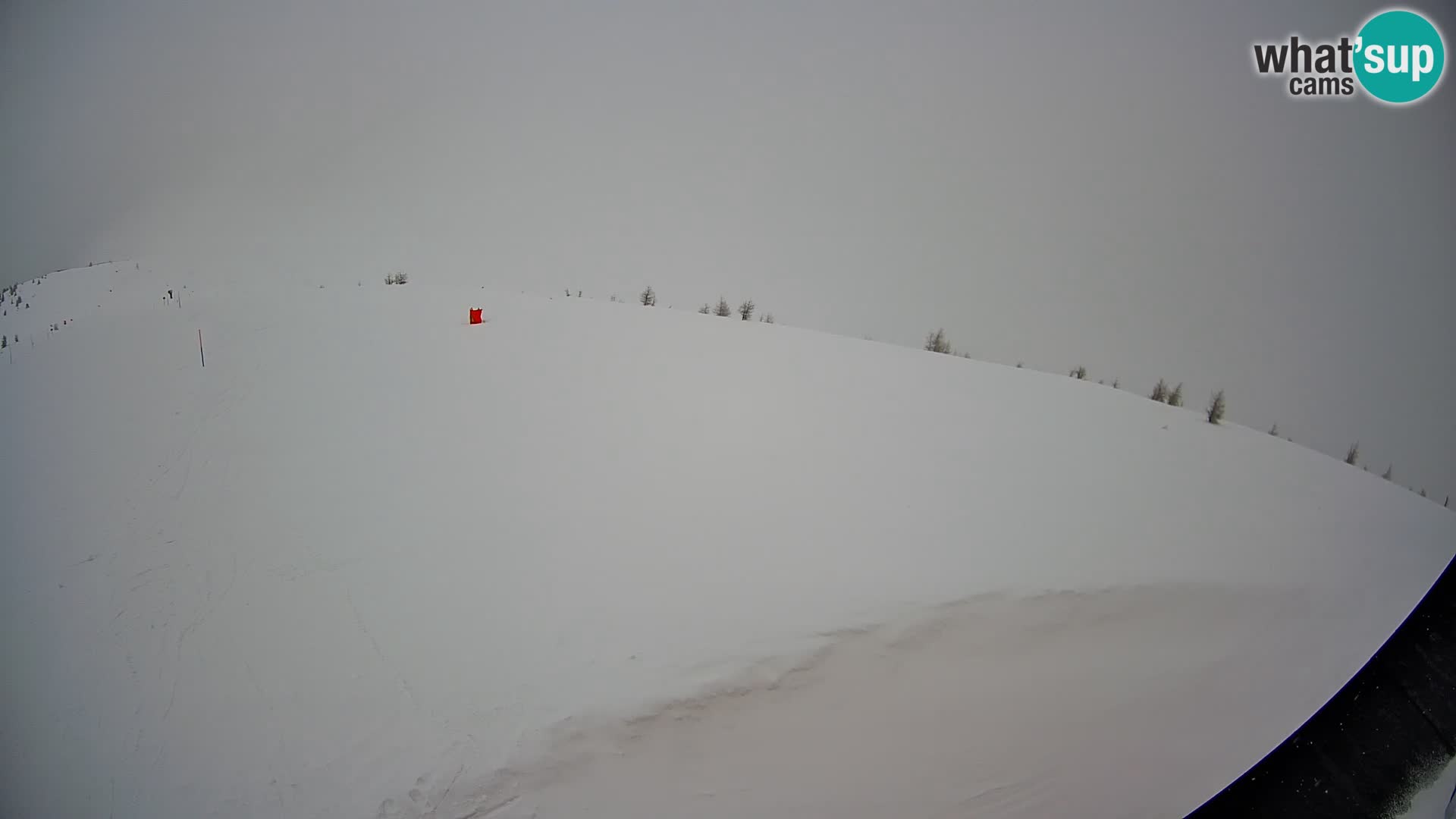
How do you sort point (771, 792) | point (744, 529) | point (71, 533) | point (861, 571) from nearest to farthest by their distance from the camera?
point (771, 792)
point (71, 533)
point (861, 571)
point (744, 529)

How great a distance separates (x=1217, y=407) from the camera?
8.50 feet

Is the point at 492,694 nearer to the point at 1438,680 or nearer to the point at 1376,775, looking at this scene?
the point at 1376,775

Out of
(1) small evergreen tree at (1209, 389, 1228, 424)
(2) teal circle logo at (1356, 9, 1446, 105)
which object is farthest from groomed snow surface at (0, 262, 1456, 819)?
(2) teal circle logo at (1356, 9, 1446, 105)

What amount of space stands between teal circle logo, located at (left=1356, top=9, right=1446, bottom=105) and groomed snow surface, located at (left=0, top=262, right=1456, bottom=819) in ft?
4.49

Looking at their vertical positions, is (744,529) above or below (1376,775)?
below

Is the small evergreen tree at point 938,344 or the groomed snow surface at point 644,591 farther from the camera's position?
the small evergreen tree at point 938,344

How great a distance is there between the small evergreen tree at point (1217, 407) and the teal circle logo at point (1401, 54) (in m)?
1.15

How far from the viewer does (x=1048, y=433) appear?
10.8ft

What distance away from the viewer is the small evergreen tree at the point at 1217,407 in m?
2.58

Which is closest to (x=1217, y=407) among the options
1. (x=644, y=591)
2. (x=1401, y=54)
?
(x=1401, y=54)

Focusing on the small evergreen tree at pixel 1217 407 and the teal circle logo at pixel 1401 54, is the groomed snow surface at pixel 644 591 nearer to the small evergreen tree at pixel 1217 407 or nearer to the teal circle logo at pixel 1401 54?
the small evergreen tree at pixel 1217 407

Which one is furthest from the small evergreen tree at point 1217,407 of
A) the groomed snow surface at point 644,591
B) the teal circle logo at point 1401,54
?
the teal circle logo at point 1401,54

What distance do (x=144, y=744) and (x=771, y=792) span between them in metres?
1.94

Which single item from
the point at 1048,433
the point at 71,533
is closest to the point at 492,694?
the point at 71,533
